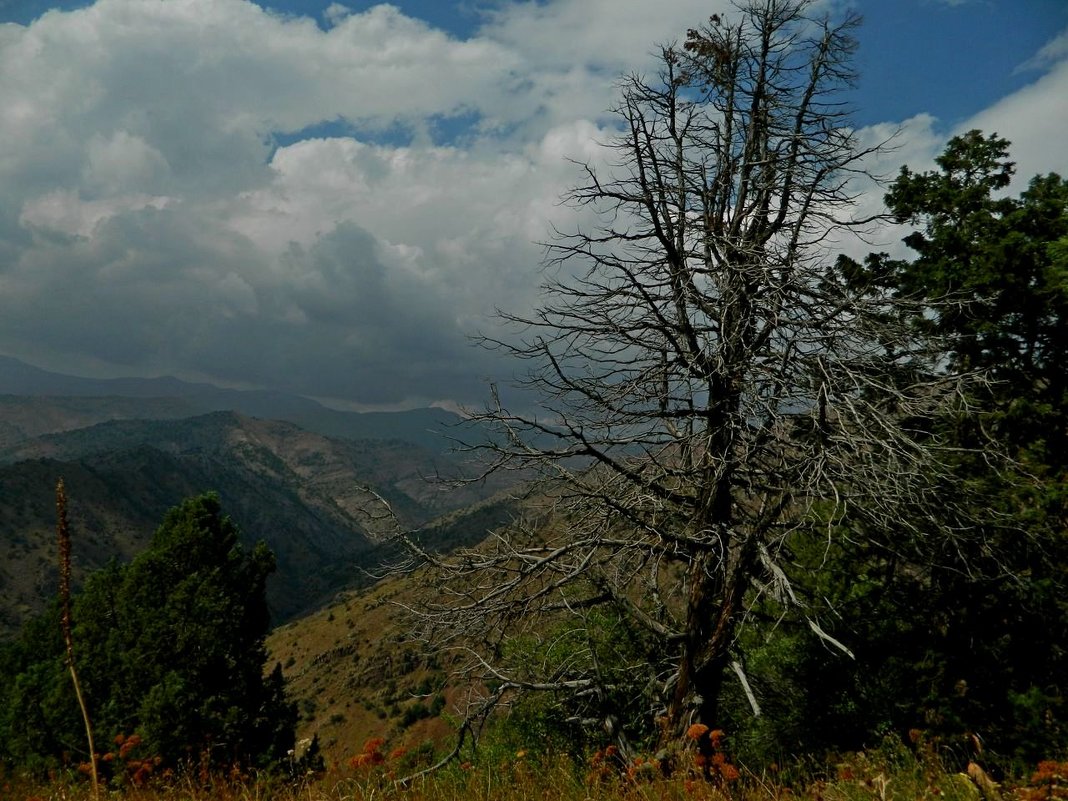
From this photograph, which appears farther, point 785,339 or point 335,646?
point 335,646

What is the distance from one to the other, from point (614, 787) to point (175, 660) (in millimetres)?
23071

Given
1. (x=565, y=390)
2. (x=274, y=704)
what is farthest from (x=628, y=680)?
(x=274, y=704)

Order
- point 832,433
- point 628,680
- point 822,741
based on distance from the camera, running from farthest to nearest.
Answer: point 822,741 → point 628,680 → point 832,433

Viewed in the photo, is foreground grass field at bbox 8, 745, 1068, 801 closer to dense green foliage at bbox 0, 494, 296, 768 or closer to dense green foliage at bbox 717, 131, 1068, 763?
dense green foliage at bbox 717, 131, 1068, 763

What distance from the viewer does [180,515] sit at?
970 inches

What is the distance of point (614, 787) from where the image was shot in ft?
15.8

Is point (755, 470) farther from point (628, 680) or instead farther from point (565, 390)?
point (628, 680)

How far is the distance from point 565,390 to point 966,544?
18.6 feet

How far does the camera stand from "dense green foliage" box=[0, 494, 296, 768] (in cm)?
2088

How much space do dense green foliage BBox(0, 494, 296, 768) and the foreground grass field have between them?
16.8 metres

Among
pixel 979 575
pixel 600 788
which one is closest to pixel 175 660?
pixel 600 788

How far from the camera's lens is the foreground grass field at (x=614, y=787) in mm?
3850

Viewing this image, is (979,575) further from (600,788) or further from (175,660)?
(175,660)

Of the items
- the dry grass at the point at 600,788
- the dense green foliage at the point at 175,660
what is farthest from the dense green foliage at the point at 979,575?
the dense green foliage at the point at 175,660
